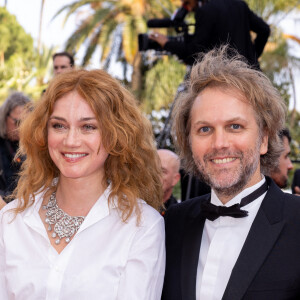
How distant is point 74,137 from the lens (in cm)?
237

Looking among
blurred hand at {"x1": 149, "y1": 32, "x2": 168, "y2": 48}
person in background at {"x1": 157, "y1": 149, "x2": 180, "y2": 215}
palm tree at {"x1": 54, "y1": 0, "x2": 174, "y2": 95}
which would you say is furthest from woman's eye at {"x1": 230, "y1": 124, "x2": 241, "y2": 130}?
palm tree at {"x1": 54, "y1": 0, "x2": 174, "y2": 95}

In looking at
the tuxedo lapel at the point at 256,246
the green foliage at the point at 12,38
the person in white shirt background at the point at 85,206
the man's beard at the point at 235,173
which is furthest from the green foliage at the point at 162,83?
the tuxedo lapel at the point at 256,246

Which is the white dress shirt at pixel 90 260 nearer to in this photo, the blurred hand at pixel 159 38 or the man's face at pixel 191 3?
the blurred hand at pixel 159 38

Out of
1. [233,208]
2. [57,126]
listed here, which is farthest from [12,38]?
[233,208]

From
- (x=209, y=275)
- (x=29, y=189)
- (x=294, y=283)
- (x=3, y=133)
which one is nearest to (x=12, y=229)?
(x=29, y=189)

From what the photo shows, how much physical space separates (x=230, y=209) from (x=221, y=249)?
0.18 metres

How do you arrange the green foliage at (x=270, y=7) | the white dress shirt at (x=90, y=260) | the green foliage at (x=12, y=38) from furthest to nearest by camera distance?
the green foliage at (x=12, y=38)
the green foliage at (x=270, y=7)
the white dress shirt at (x=90, y=260)

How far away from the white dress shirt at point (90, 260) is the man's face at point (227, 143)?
0.41 metres

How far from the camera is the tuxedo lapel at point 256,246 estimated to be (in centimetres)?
199

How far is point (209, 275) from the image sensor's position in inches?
84.1

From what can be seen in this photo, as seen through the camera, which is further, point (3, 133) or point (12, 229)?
point (3, 133)

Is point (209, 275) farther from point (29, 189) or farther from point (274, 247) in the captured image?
point (29, 189)

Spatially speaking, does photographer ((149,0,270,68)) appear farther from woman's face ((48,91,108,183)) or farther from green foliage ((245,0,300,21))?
green foliage ((245,0,300,21))

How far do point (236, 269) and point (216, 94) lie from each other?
31.9 inches
